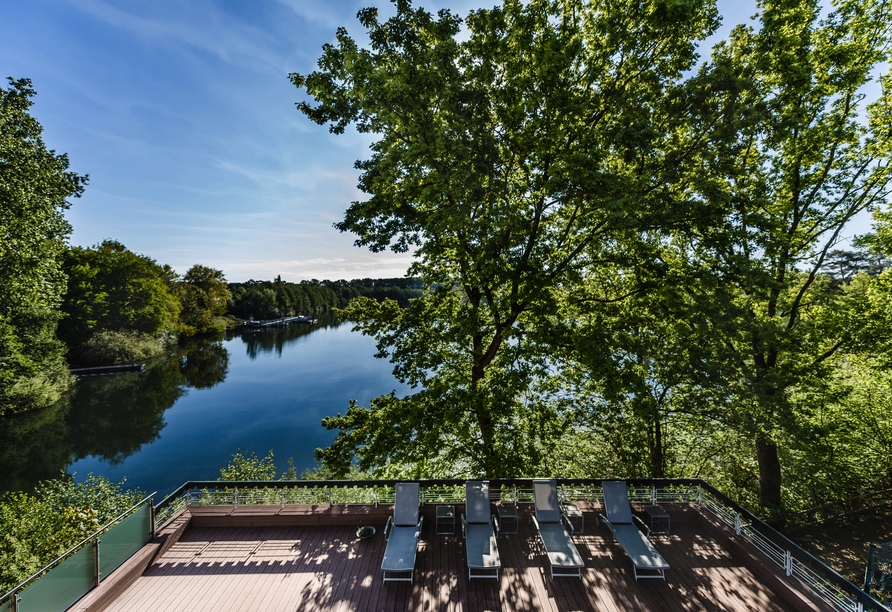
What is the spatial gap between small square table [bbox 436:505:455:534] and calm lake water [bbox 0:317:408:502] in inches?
590

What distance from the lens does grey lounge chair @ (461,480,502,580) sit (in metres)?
5.02

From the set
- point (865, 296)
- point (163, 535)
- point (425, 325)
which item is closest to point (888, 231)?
point (865, 296)

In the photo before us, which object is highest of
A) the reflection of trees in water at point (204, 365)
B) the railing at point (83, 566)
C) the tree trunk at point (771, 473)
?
the railing at point (83, 566)

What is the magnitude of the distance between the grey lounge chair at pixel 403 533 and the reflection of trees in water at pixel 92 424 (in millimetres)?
20154

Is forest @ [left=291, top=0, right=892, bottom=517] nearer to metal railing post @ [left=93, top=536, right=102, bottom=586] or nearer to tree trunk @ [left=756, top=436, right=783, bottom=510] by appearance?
tree trunk @ [left=756, top=436, right=783, bottom=510]

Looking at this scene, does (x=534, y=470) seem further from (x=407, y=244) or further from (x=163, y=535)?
(x=163, y=535)

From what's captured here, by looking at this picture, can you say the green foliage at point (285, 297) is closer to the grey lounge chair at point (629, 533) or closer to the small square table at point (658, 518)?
the grey lounge chair at point (629, 533)

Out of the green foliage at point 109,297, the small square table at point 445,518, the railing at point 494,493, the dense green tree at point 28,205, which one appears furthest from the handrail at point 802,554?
the green foliage at point 109,297

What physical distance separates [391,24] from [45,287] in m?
14.2

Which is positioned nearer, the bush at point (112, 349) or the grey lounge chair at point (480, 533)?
the grey lounge chair at point (480, 533)

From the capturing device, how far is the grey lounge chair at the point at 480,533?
5016 mm

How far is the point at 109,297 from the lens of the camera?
34156 millimetres

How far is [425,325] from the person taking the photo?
8.63 meters

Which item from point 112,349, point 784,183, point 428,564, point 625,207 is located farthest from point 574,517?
point 112,349
